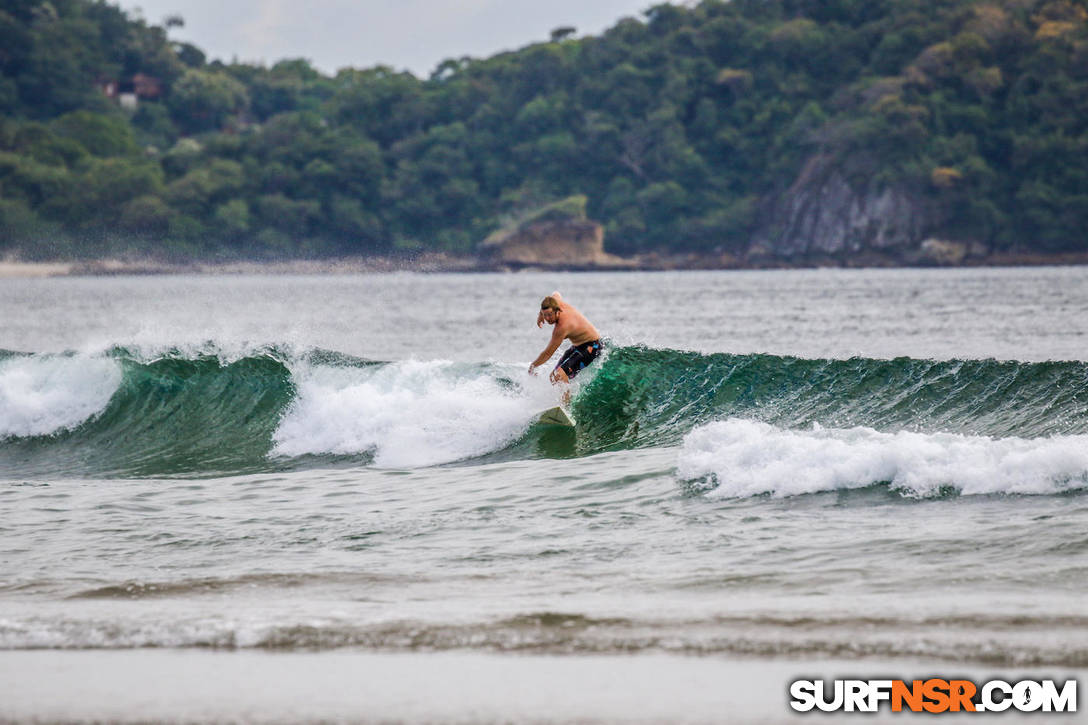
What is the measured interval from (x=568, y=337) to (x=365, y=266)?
122 m

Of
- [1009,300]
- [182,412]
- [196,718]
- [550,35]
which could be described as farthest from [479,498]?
[550,35]

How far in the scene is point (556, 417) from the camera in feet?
44.7

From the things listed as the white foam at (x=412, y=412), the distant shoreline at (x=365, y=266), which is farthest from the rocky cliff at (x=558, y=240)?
the white foam at (x=412, y=412)

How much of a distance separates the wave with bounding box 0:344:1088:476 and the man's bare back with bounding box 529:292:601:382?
410 millimetres

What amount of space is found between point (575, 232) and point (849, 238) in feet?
77.9

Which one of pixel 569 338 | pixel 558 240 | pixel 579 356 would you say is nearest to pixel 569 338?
pixel 569 338

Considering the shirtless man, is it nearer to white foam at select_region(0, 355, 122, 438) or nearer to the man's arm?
the man's arm

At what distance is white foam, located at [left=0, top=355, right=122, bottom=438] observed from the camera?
16.6m

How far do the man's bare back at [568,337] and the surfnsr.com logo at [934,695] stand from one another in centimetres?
765

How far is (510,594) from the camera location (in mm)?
7355

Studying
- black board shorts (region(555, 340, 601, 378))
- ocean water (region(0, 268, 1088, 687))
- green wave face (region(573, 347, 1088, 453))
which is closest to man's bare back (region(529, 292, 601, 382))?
black board shorts (region(555, 340, 601, 378))

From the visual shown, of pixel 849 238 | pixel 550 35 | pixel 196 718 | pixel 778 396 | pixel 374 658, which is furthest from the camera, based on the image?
pixel 550 35

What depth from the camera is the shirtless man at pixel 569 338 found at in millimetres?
13055

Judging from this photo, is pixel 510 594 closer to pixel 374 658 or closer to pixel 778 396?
pixel 374 658
